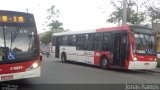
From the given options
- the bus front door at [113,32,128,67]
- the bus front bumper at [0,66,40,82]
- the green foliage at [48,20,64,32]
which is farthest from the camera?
the green foliage at [48,20,64,32]

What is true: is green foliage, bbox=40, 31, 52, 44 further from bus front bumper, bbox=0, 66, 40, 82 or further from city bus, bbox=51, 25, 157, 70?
bus front bumper, bbox=0, 66, 40, 82

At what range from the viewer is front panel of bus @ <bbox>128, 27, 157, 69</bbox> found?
18.1m

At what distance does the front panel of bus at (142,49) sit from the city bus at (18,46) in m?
7.42

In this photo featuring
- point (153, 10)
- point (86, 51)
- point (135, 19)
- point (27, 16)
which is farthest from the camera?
point (135, 19)

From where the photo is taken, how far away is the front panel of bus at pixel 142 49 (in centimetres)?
1806

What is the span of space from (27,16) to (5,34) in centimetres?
130

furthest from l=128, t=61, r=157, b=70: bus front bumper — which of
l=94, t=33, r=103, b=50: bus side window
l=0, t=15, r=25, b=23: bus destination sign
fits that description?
l=0, t=15, r=25, b=23: bus destination sign

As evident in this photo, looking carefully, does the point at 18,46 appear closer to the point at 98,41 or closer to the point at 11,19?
the point at 11,19

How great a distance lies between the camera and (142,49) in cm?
1841

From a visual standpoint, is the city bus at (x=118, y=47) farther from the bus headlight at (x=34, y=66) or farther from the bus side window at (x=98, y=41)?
the bus headlight at (x=34, y=66)

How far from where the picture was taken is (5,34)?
11.6m

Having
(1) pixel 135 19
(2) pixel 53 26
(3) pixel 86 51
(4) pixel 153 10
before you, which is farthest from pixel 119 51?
(2) pixel 53 26

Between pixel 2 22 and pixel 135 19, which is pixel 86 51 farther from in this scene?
pixel 2 22

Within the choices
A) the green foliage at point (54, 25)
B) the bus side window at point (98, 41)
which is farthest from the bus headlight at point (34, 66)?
the green foliage at point (54, 25)
